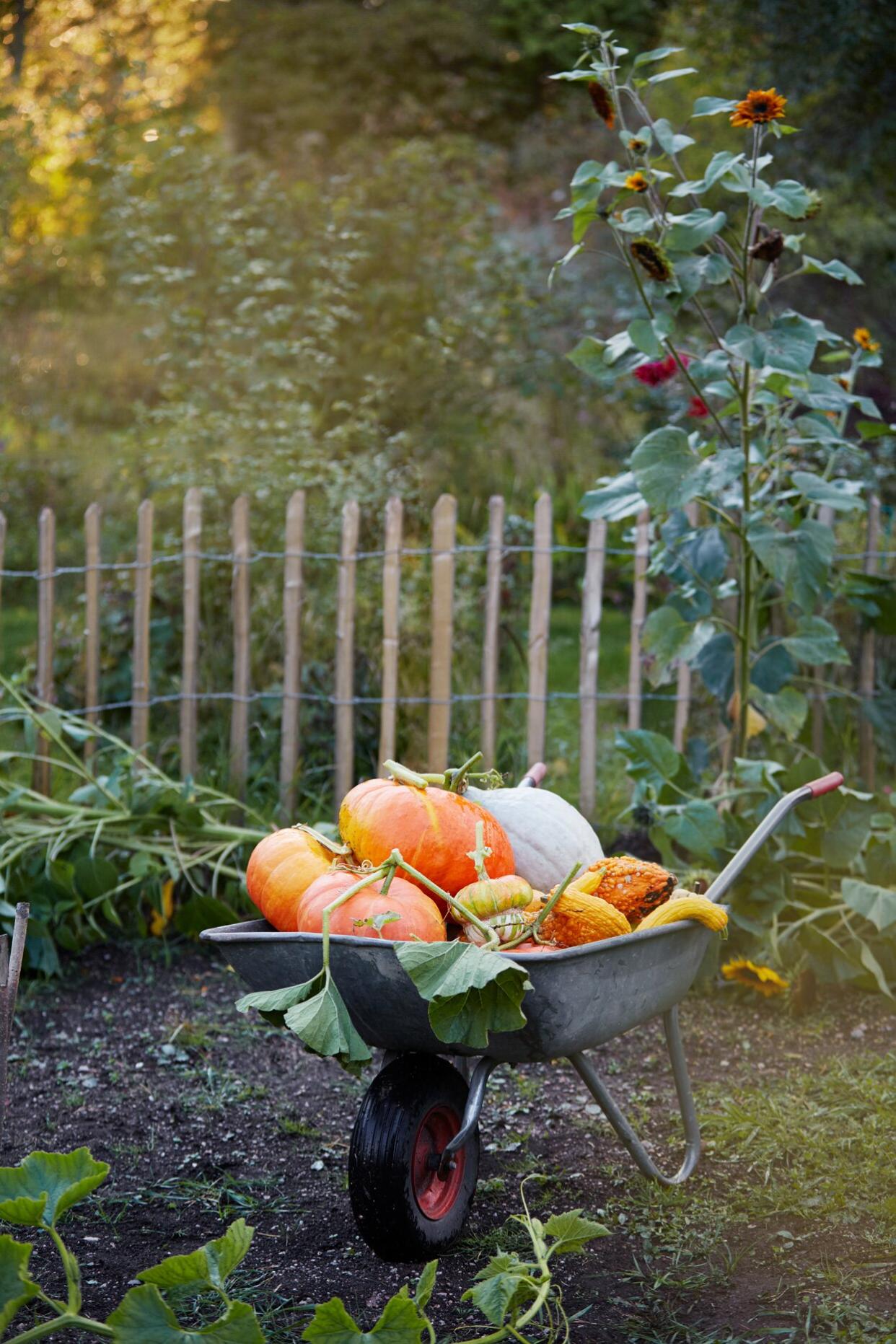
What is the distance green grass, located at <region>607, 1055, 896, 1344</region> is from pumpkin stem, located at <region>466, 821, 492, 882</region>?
648mm

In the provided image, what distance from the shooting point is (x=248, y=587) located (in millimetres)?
3824

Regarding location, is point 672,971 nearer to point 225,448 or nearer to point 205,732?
point 205,732

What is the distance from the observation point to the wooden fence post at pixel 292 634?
3758 millimetres

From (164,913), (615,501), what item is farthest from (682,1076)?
(164,913)

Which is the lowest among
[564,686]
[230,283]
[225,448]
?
[564,686]

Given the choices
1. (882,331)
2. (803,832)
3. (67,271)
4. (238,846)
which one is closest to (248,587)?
(238,846)

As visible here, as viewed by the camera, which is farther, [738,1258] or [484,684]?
[484,684]

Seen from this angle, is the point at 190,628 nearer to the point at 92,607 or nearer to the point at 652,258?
the point at 92,607

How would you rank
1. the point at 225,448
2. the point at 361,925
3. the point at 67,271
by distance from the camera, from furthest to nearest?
the point at 67,271 < the point at 225,448 < the point at 361,925

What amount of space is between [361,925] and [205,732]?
98.8 inches

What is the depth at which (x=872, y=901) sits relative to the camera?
2721 millimetres

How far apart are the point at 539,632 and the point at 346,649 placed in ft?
2.01

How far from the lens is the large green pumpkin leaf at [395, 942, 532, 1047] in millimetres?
1534

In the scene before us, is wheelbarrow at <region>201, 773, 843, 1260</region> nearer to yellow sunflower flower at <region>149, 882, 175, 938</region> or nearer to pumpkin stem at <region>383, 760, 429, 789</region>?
pumpkin stem at <region>383, 760, 429, 789</region>
